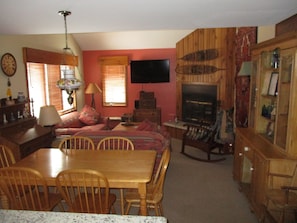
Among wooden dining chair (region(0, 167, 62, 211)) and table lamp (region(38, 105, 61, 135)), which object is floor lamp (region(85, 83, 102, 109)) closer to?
table lamp (region(38, 105, 61, 135))

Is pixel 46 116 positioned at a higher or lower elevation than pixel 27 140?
higher

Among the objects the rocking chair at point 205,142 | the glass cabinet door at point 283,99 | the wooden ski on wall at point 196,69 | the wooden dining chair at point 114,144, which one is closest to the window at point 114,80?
the wooden ski on wall at point 196,69

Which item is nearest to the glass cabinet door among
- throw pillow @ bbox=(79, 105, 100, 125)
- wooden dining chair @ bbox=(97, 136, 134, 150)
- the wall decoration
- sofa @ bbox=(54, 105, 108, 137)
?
wooden dining chair @ bbox=(97, 136, 134, 150)

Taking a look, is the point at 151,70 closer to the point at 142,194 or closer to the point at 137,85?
the point at 137,85

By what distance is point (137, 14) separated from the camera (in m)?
2.57

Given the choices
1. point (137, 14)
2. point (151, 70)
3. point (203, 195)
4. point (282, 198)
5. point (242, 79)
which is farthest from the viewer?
point (151, 70)

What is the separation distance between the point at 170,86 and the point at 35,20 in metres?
4.51

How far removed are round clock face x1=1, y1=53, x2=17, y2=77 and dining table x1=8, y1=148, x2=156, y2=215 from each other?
1.99 m

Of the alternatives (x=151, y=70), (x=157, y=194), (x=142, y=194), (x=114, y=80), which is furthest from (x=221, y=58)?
(x=142, y=194)

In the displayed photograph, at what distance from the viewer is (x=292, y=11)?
2.57 meters

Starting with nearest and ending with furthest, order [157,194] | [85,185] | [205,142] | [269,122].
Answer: [85,185] → [157,194] → [269,122] → [205,142]

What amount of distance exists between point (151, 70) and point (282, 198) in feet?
15.8

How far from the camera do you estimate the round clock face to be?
→ 4047mm

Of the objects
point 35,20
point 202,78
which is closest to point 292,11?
point 35,20
